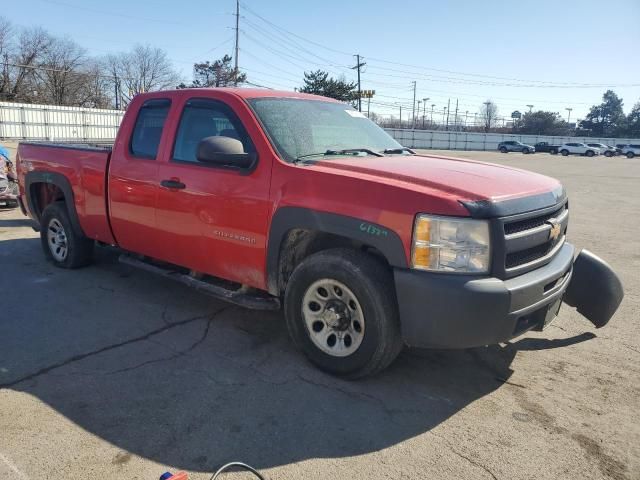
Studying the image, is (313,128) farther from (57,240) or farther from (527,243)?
(57,240)

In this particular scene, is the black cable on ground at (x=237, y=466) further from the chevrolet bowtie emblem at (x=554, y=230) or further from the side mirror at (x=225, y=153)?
the chevrolet bowtie emblem at (x=554, y=230)

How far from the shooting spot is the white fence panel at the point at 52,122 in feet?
102

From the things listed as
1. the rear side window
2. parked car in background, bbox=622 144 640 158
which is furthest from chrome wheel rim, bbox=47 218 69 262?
parked car in background, bbox=622 144 640 158

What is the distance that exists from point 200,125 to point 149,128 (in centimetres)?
72

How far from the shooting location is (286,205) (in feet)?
11.9

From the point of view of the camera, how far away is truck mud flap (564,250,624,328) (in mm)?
4164

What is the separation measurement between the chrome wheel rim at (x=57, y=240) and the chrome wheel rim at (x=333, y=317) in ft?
12.1

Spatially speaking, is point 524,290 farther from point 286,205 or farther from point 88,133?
point 88,133

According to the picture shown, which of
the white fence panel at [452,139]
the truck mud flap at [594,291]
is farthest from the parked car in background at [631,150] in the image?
the truck mud flap at [594,291]

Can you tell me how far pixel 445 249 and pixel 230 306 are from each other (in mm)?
2613

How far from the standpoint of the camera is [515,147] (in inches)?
2500

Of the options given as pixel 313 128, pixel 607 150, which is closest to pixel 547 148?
pixel 607 150

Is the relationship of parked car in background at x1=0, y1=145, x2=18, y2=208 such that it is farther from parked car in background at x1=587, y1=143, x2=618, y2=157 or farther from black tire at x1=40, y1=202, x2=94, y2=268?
parked car in background at x1=587, y1=143, x2=618, y2=157

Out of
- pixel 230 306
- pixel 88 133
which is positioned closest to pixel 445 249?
pixel 230 306
